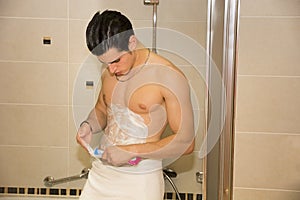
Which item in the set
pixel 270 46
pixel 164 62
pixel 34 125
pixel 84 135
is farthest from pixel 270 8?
pixel 34 125

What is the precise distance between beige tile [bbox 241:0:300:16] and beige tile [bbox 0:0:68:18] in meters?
0.60

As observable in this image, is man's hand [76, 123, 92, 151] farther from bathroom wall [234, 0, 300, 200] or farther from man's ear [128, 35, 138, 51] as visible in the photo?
bathroom wall [234, 0, 300, 200]

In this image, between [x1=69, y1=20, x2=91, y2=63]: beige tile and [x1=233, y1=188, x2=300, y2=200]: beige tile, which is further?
[x1=69, y1=20, x2=91, y2=63]: beige tile

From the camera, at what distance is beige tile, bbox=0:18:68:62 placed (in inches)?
58.7

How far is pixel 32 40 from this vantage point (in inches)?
59.3

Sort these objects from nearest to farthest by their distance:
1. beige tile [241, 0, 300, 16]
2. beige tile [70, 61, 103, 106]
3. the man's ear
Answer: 1. beige tile [241, 0, 300, 16]
2. the man's ear
3. beige tile [70, 61, 103, 106]

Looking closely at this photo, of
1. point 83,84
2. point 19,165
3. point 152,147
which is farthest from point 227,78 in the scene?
point 19,165

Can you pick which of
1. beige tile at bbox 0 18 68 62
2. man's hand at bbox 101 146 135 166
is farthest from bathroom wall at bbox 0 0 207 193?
man's hand at bbox 101 146 135 166

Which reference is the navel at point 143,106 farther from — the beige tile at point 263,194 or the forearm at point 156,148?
the beige tile at point 263,194

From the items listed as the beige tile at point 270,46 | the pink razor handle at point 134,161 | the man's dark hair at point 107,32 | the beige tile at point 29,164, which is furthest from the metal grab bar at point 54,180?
the beige tile at point 270,46

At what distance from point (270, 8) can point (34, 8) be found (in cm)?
77

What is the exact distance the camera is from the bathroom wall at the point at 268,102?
1299 millimetres

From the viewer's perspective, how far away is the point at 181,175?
4.93 feet

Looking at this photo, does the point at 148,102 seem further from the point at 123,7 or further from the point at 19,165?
the point at 19,165
